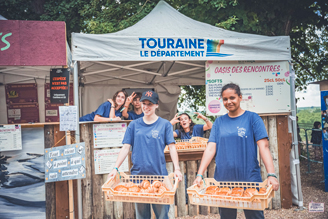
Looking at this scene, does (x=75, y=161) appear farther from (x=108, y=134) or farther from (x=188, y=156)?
(x=188, y=156)

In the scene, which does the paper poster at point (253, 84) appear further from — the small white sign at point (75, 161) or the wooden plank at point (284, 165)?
the small white sign at point (75, 161)

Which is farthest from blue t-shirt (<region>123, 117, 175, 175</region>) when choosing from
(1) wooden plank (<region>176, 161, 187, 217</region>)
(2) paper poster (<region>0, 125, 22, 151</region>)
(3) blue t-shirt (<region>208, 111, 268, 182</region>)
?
(2) paper poster (<region>0, 125, 22, 151</region>)

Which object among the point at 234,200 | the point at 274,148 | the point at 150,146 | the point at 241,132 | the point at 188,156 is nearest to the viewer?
the point at 234,200

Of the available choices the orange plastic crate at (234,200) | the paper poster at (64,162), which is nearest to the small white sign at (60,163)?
the paper poster at (64,162)

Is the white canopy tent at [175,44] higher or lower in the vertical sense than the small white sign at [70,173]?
higher

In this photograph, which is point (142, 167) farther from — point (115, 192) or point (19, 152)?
point (19, 152)

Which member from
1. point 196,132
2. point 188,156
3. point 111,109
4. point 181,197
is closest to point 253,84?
point 196,132

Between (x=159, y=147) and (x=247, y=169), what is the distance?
916 millimetres

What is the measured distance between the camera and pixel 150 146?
2.88m

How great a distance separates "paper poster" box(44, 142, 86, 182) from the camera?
3.75m

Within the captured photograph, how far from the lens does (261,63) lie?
15.3 ft

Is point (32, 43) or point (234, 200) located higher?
point (32, 43)

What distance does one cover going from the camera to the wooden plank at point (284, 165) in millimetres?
4590

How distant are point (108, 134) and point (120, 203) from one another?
1106 mm
